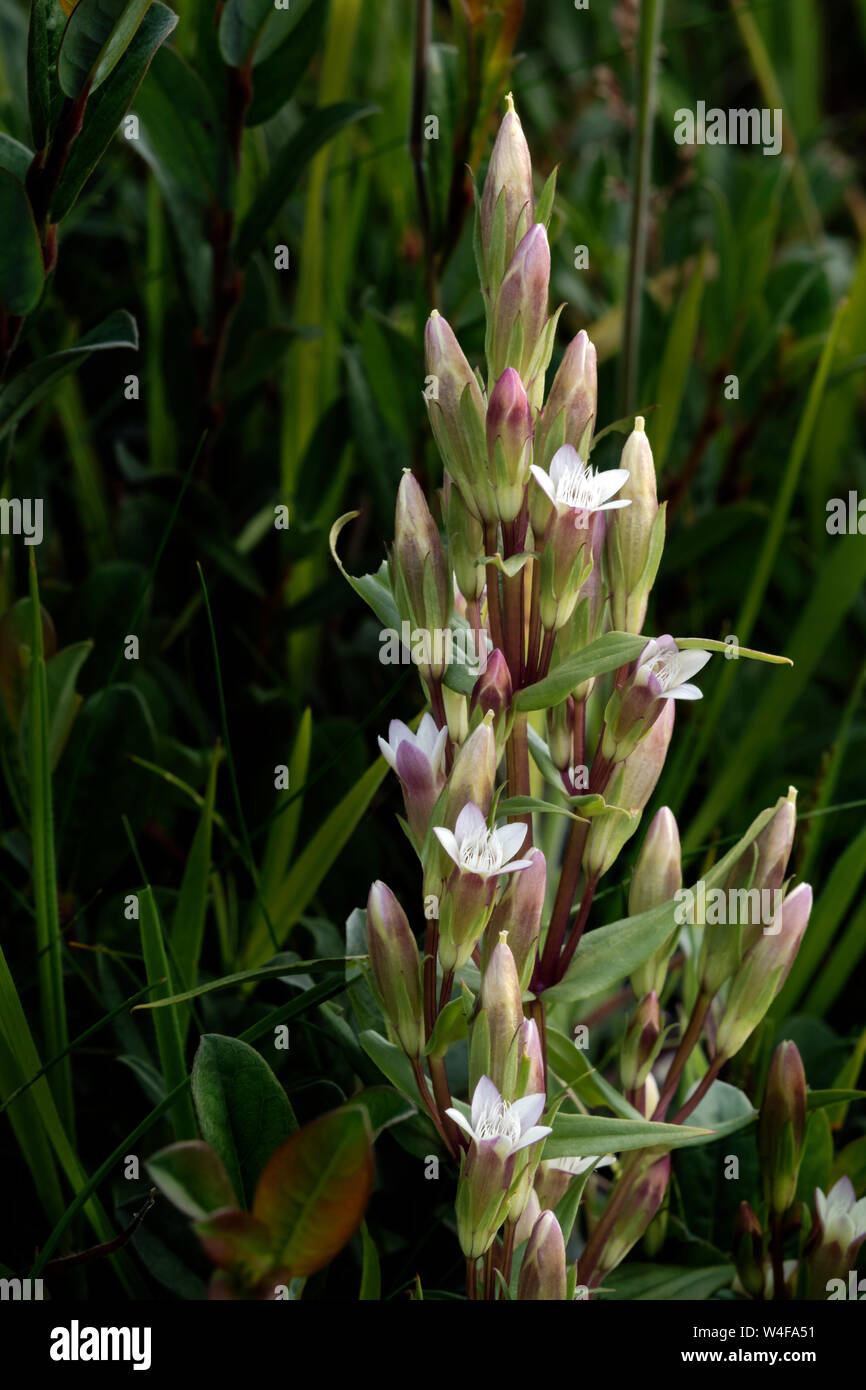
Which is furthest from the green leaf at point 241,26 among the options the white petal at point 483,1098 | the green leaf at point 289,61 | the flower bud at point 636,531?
the white petal at point 483,1098

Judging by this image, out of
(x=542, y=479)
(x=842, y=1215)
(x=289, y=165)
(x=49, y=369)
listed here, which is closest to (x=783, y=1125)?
(x=842, y=1215)

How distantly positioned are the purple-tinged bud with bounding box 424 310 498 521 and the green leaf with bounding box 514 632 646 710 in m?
0.08

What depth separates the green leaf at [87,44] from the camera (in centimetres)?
67

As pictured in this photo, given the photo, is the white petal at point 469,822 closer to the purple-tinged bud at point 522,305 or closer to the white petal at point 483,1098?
the white petal at point 483,1098

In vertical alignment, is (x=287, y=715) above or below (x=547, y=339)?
below

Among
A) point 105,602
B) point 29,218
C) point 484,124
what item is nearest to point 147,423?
point 105,602

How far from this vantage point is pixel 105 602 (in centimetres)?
104

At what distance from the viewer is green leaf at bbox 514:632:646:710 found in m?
0.59

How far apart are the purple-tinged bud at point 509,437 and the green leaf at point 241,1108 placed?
1.00ft

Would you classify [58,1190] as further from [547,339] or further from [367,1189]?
[547,339]

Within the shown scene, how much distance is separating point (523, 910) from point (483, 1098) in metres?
0.09

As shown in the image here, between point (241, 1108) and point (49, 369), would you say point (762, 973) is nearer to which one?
point (241, 1108)
